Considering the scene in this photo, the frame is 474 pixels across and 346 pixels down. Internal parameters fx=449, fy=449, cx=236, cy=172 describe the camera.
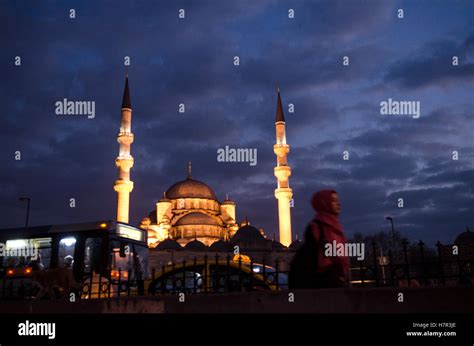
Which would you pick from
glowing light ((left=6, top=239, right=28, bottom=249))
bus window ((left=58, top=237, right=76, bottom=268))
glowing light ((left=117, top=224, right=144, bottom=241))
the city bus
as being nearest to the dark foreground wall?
the city bus

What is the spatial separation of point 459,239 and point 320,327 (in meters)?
49.1

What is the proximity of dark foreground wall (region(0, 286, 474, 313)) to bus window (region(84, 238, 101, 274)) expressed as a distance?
6.64 m

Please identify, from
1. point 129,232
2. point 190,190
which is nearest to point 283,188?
point 190,190

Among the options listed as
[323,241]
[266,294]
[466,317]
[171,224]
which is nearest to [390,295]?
[466,317]

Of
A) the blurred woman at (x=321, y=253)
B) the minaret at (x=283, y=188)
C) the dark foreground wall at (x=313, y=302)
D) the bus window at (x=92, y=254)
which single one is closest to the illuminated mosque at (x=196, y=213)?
the minaret at (x=283, y=188)

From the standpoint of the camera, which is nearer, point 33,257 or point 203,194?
point 33,257

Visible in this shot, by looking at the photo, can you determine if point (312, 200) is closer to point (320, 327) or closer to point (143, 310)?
point (320, 327)

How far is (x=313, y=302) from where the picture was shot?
5641 millimetres

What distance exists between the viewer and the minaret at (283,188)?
44000 mm

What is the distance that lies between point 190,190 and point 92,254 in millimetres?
47146

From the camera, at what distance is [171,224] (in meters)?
56.1

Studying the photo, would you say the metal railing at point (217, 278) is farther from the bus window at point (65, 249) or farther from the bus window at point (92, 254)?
the bus window at point (65, 249)

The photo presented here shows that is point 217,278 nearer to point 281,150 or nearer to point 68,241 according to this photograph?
point 68,241

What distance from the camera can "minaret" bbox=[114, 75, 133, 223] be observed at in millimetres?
41062
